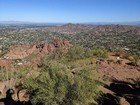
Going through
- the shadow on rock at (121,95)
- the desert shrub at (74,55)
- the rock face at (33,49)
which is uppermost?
the shadow on rock at (121,95)

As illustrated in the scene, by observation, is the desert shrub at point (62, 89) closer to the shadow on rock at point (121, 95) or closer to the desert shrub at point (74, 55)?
the shadow on rock at point (121, 95)

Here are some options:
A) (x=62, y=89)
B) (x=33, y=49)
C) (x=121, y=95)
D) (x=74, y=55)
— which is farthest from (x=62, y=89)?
(x=33, y=49)

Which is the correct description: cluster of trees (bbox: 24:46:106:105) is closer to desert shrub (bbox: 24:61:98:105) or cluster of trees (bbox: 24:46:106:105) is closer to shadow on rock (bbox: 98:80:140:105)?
desert shrub (bbox: 24:61:98:105)

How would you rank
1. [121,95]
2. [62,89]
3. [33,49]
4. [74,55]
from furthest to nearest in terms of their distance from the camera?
[33,49] < [74,55] < [121,95] < [62,89]

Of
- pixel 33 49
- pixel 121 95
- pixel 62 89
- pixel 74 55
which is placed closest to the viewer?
pixel 62 89

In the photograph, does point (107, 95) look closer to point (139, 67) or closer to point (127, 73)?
point (127, 73)

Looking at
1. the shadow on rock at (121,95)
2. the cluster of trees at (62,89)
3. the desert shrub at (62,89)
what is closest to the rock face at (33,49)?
the shadow on rock at (121,95)

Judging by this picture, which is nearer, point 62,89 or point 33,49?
point 62,89

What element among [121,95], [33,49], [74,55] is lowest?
[33,49]

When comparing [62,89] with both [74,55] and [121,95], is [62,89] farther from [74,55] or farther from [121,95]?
[74,55]

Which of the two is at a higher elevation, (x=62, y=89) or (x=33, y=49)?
(x=62, y=89)

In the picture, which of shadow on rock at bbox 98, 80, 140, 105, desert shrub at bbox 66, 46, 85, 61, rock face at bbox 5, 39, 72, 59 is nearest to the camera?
shadow on rock at bbox 98, 80, 140, 105

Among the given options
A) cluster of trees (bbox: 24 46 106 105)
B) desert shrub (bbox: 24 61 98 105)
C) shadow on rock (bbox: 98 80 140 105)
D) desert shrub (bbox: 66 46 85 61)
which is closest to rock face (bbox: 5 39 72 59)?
desert shrub (bbox: 66 46 85 61)

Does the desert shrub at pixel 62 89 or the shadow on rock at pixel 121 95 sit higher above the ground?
the desert shrub at pixel 62 89
